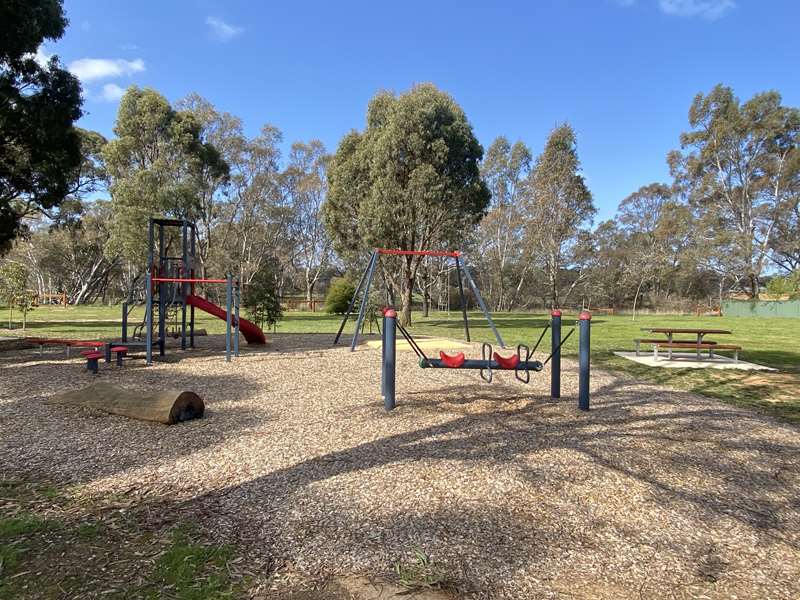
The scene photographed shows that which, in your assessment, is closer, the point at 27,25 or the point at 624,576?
the point at 624,576

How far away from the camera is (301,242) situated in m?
48.2

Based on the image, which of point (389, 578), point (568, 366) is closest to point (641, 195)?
point (568, 366)

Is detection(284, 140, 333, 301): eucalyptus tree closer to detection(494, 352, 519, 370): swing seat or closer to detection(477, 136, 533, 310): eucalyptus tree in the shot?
detection(477, 136, 533, 310): eucalyptus tree

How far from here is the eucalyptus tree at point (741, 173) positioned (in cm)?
3809

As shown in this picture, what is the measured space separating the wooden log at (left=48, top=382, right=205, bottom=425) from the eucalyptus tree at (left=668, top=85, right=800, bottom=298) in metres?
45.6

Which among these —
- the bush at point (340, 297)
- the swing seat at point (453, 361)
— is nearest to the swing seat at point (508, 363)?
the swing seat at point (453, 361)

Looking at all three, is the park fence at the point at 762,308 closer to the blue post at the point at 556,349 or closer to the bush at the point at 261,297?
the bush at the point at 261,297

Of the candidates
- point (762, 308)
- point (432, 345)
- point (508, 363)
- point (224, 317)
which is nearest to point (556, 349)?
point (508, 363)

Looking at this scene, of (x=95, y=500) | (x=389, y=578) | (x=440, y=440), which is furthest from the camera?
(x=440, y=440)

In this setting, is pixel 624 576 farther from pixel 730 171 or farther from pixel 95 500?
pixel 730 171

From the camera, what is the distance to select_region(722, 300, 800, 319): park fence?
122ft

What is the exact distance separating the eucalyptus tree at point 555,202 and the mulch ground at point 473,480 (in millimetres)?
33250

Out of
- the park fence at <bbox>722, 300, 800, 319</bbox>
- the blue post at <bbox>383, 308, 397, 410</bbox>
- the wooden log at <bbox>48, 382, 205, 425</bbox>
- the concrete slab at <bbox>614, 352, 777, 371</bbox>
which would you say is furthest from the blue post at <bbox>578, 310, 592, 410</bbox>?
the park fence at <bbox>722, 300, 800, 319</bbox>

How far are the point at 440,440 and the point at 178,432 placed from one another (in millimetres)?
2488
